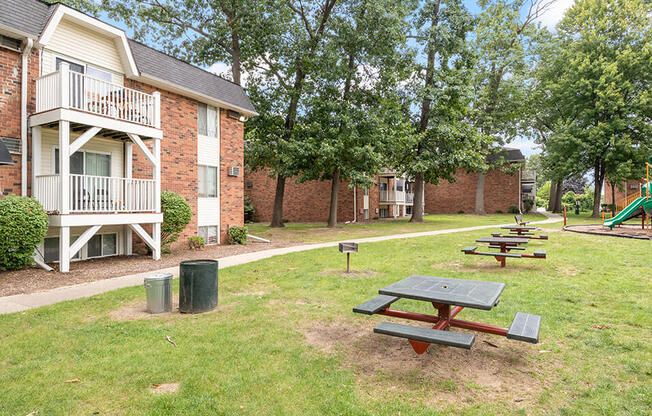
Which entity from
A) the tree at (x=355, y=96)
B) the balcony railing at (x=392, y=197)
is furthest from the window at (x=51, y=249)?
the balcony railing at (x=392, y=197)

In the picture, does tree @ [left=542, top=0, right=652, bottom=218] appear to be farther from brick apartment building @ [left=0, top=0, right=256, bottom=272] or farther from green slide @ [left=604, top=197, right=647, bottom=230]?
brick apartment building @ [left=0, top=0, right=256, bottom=272]

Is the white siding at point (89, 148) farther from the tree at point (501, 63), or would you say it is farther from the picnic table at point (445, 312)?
the tree at point (501, 63)

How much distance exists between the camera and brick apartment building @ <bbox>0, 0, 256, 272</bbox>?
32.0ft

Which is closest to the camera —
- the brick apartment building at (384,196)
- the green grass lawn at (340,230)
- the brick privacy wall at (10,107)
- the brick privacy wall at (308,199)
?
the brick privacy wall at (10,107)

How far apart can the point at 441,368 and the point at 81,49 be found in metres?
13.0

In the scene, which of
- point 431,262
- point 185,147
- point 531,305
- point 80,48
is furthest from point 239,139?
point 531,305

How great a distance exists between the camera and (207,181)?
51.2 ft

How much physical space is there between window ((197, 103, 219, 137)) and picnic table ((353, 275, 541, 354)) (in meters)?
12.7

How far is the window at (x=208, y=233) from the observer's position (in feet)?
50.7

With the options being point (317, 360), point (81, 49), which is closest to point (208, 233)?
point (81, 49)

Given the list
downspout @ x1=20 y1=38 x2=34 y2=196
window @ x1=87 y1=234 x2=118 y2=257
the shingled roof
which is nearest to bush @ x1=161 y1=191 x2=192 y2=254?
window @ x1=87 y1=234 x2=118 y2=257

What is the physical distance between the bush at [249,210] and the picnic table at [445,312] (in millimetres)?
28046

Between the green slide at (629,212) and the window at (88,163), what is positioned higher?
the window at (88,163)

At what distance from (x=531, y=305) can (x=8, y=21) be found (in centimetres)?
1323
